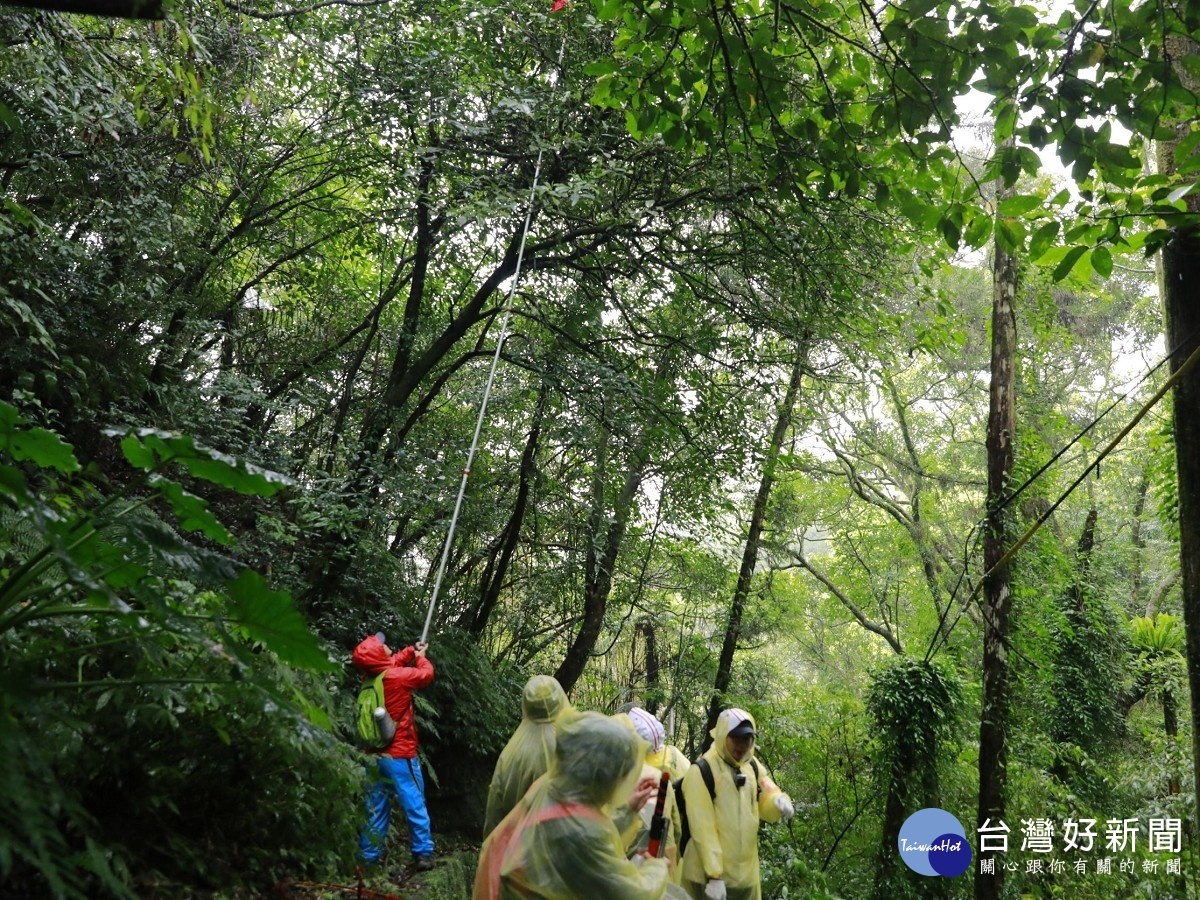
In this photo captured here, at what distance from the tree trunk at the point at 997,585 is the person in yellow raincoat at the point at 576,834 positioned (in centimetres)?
581

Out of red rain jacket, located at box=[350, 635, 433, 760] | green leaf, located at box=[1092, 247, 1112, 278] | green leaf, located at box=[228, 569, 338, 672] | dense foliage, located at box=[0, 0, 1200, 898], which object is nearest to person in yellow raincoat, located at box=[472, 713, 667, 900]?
dense foliage, located at box=[0, 0, 1200, 898]

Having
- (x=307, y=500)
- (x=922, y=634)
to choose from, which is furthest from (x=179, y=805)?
(x=922, y=634)

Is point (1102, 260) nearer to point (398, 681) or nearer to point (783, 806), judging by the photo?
point (783, 806)

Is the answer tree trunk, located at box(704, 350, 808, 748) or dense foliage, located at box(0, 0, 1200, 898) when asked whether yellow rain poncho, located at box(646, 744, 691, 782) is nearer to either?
dense foliage, located at box(0, 0, 1200, 898)

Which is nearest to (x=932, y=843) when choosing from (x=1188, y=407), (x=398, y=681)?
(x=398, y=681)

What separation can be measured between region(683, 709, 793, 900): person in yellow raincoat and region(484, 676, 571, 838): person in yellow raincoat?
109 centimetres

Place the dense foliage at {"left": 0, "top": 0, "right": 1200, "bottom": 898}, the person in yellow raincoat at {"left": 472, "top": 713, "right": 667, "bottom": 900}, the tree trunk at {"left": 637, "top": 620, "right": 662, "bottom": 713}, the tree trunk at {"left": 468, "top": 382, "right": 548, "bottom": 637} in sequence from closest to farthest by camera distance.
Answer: the dense foliage at {"left": 0, "top": 0, "right": 1200, "bottom": 898} → the person in yellow raincoat at {"left": 472, "top": 713, "right": 667, "bottom": 900} → the tree trunk at {"left": 468, "top": 382, "right": 548, "bottom": 637} → the tree trunk at {"left": 637, "top": 620, "right": 662, "bottom": 713}

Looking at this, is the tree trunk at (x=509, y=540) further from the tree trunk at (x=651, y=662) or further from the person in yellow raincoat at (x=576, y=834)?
the person in yellow raincoat at (x=576, y=834)

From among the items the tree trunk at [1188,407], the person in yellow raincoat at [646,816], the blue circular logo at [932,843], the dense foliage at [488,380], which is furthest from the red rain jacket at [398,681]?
the blue circular logo at [932,843]

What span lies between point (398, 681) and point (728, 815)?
2.31m

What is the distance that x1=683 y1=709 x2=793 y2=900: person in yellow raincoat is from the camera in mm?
4676

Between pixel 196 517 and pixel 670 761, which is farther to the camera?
pixel 670 761

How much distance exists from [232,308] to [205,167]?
1.25 m

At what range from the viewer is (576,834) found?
2.73 metres
